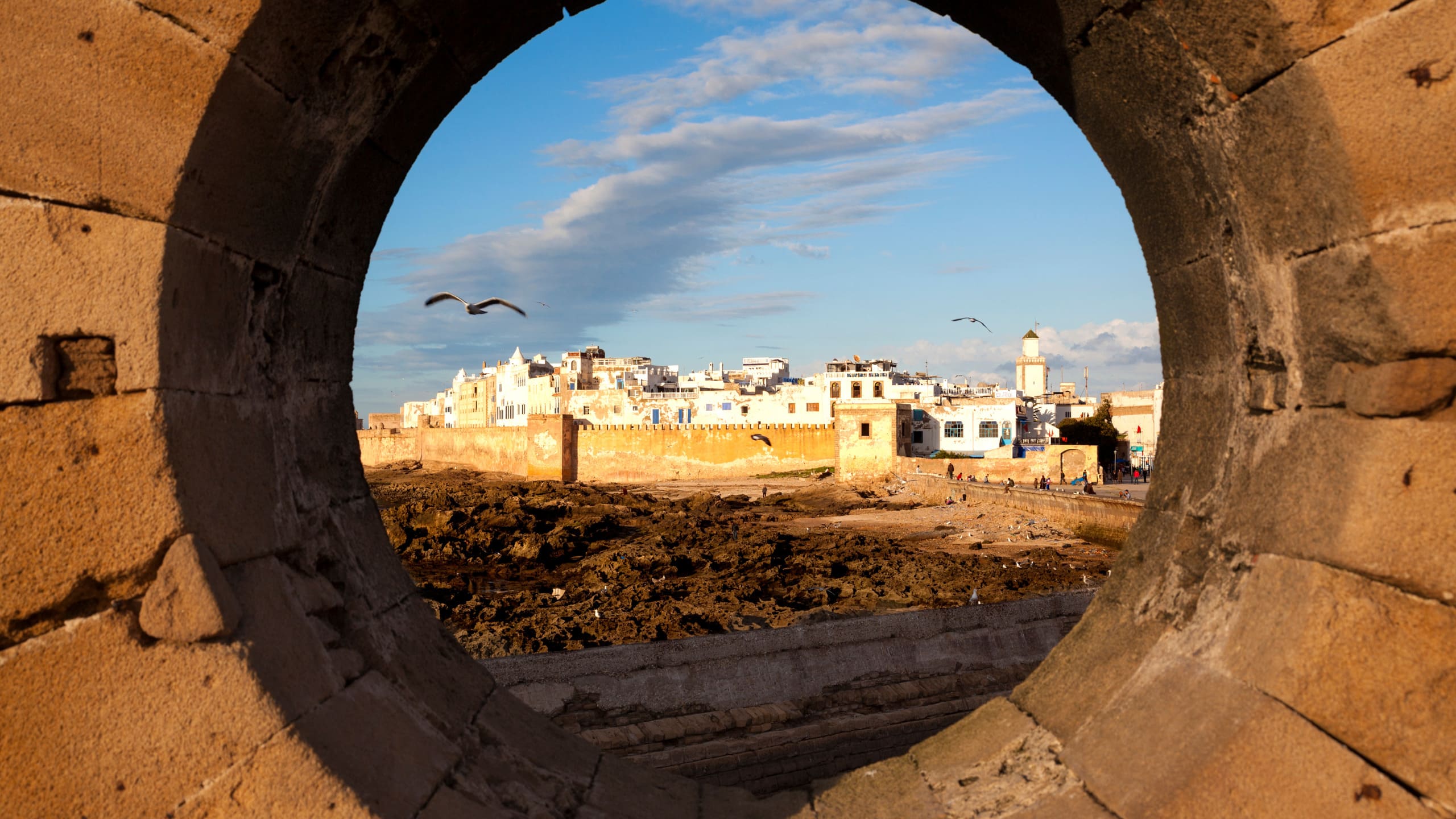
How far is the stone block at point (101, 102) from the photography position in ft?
5.88

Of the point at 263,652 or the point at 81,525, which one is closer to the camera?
the point at 81,525

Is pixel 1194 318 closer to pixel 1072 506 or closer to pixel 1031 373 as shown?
pixel 1072 506

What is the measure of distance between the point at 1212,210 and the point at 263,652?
99.7 inches

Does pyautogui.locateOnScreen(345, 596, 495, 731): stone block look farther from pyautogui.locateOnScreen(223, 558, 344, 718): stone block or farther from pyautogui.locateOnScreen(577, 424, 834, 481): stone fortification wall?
pyautogui.locateOnScreen(577, 424, 834, 481): stone fortification wall

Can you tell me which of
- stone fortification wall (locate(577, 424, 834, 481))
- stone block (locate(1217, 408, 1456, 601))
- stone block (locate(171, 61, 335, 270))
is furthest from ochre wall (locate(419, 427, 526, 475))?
stone block (locate(1217, 408, 1456, 601))

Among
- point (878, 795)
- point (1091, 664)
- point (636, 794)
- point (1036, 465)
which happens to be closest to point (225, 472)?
point (636, 794)

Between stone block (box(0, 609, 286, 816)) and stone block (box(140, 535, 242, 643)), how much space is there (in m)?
0.03

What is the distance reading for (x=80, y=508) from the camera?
178cm

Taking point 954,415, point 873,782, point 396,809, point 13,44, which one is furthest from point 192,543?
point 954,415

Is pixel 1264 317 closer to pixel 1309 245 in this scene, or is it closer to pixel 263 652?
pixel 1309 245

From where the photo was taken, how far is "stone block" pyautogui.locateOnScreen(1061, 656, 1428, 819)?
1.85 metres

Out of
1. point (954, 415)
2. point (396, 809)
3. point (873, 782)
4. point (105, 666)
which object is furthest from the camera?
Result: point (954, 415)

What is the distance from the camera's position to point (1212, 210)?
2.55 metres

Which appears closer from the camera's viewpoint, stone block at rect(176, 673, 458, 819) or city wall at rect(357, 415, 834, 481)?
stone block at rect(176, 673, 458, 819)
